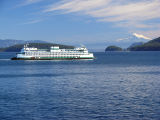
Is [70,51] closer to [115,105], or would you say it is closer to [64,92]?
[64,92]

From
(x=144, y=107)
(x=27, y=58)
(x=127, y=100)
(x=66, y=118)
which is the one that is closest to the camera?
(x=66, y=118)

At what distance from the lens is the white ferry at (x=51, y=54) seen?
14252 centimetres

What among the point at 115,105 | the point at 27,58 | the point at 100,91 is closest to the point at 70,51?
the point at 27,58

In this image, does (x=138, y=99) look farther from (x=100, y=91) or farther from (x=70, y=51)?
(x=70, y=51)

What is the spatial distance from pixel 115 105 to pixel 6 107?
11.3 metres

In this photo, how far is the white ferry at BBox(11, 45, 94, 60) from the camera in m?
143

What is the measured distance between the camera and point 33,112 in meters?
26.9

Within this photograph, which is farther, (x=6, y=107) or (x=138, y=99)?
(x=138, y=99)

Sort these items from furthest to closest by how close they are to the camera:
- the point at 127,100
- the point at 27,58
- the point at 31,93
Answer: the point at 27,58 < the point at 31,93 < the point at 127,100

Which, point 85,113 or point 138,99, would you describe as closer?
point 85,113

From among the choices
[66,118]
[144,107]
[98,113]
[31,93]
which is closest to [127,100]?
[144,107]

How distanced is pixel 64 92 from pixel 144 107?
13107 mm

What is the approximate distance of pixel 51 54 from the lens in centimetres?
14762

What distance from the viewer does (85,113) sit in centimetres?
2633
